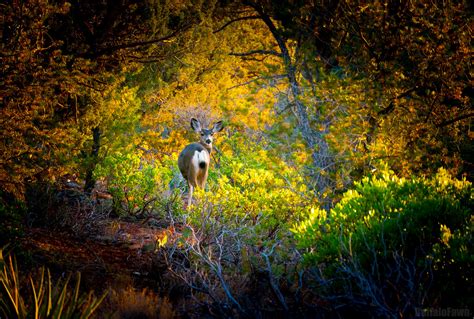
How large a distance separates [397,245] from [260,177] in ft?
16.0

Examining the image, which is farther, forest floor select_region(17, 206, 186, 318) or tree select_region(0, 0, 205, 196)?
tree select_region(0, 0, 205, 196)

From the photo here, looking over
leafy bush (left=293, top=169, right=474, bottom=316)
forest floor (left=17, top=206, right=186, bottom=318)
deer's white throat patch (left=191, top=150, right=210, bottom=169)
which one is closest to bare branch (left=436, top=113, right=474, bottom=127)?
leafy bush (left=293, top=169, right=474, bottom=316)

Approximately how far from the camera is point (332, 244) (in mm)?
5625

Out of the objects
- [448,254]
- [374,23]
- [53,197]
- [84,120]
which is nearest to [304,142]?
[374,23]

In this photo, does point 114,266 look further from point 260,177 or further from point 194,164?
point 194,164

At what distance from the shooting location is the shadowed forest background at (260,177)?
5.26m

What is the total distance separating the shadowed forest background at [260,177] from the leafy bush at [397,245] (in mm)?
22

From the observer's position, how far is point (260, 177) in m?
10.4

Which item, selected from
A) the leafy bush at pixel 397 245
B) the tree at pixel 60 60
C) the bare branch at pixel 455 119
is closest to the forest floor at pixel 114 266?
the tree at pixel 60 60

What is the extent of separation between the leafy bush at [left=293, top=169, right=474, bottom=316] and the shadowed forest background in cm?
2

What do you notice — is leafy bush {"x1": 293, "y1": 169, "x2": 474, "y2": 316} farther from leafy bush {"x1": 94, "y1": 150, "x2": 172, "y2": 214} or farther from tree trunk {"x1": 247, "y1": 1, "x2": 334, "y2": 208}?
leafy bush {"x1": 94, "y1": 150, "x2": 172, "y2": 214}

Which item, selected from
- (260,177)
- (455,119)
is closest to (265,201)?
(260,177)

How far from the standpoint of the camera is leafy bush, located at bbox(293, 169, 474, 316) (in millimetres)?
4776

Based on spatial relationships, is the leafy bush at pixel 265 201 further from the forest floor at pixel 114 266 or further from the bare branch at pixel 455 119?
the bare branch at pixel 455 119
